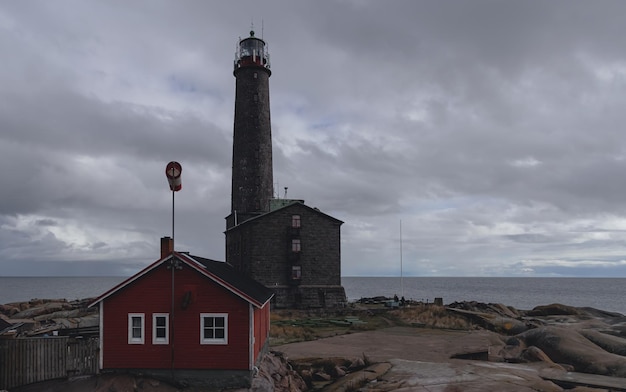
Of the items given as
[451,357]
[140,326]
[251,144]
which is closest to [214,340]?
[140,326]

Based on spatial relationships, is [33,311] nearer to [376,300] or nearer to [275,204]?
[275,204]

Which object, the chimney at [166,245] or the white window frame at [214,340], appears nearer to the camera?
the white window frame at [214,340]

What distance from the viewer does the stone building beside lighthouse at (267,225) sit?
49.1m

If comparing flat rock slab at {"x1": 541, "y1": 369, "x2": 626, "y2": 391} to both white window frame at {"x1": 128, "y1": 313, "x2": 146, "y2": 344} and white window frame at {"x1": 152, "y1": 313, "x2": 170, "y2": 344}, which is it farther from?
white window frame at {"x1": 128, "y1": 313, "x2": 146, "y2": 344}

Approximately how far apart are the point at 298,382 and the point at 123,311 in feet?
26.9

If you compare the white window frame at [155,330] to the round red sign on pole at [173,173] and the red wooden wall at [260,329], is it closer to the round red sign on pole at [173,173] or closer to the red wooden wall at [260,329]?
the red wooden wall at [260,329]

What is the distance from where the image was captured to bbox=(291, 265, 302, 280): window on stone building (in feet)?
161

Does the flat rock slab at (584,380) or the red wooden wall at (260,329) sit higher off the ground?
the red wooden wall at (260,329)

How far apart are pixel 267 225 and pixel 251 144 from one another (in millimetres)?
8877

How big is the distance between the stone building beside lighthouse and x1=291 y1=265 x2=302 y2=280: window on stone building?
0.09ft

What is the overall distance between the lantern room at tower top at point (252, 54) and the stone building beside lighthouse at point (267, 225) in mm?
102

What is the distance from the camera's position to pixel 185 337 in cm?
2083

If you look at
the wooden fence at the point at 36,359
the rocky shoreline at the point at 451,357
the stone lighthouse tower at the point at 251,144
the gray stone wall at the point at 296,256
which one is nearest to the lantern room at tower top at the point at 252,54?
the stone lighthouse tower at the point at 251,144

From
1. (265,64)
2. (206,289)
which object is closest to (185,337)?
(206,289)
